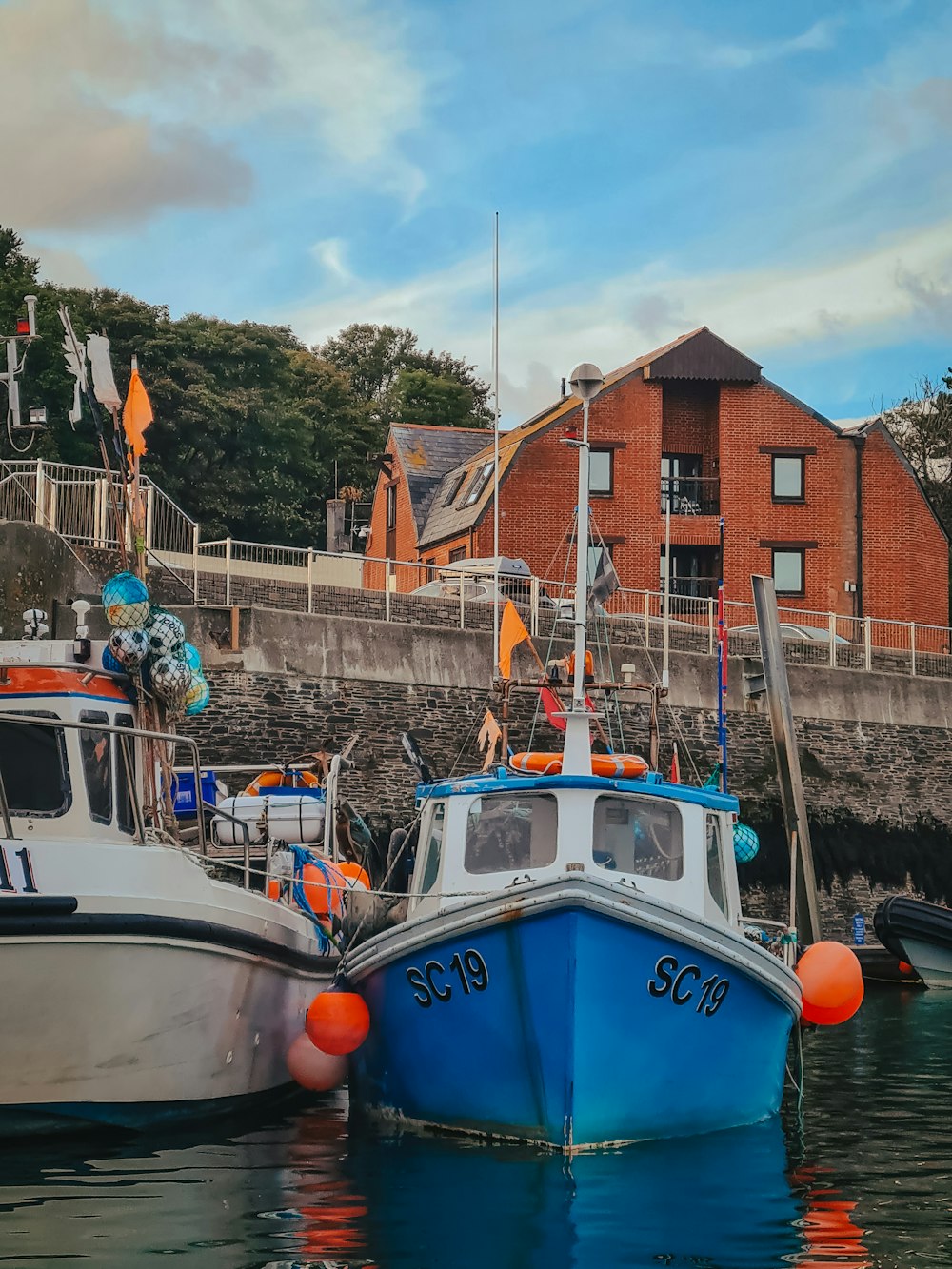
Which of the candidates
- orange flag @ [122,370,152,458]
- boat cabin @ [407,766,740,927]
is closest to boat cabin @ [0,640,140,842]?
orange flag @ [122,370,152,458]

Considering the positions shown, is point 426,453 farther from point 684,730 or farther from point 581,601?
point 581,601

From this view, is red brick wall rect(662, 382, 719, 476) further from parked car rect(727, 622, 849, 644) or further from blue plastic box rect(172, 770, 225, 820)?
blue plastic box rect(172, 770, 225, 820)

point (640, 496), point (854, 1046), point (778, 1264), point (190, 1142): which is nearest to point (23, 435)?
point (640, 496)

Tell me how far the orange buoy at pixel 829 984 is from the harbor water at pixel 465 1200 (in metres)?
0.78

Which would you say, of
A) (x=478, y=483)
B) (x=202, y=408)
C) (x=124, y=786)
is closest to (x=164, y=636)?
(x=124, y=786)

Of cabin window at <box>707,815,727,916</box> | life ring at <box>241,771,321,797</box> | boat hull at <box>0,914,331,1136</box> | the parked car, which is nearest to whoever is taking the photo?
boat hull at <box>0,914,331,1136</box>

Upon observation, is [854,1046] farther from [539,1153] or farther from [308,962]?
[539,1153]

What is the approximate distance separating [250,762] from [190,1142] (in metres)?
11.6

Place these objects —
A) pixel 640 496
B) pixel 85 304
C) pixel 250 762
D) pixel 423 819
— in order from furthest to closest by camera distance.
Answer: pixel 85 304
pixel 640 496
pixel 250 762
pixel 423 819

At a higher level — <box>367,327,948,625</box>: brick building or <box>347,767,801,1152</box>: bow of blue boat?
<box>367,327,948,625</box>: brick building

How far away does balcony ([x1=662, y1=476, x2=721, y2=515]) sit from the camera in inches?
1500

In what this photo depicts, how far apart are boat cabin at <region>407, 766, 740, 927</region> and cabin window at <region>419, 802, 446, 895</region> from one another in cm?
11

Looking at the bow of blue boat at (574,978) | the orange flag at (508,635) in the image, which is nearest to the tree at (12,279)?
the orange flag at (508,635)

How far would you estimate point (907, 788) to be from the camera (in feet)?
93.8
